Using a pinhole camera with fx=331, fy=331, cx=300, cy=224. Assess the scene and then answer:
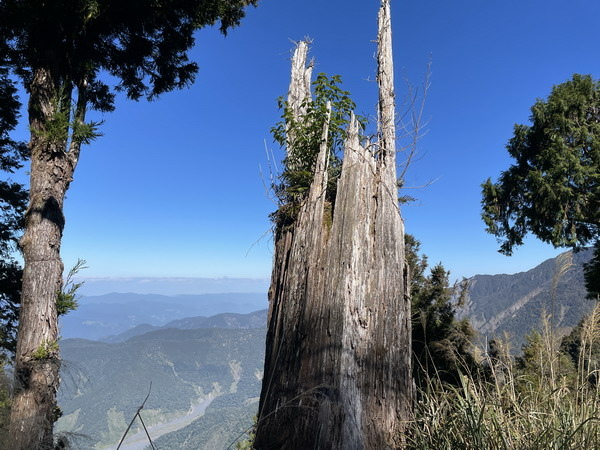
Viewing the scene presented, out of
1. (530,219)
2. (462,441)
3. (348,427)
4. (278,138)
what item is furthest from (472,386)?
(530,219)

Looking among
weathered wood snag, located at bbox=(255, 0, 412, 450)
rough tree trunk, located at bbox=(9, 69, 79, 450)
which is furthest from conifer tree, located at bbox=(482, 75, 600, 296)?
rough tree trunk, located at bbox=(9, 69, 79, 450)

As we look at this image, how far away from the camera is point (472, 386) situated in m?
2.35

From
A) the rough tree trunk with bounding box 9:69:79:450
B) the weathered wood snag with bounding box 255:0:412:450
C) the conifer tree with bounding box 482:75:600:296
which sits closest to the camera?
the weathered wood snag with bounding box 255:0:412:450

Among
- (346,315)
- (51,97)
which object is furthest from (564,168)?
(51,97)

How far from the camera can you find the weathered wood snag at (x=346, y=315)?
2316mm

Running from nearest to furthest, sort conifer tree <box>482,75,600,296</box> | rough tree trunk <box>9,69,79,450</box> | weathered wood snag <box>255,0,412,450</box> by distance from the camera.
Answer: weathered wood snag <box>255,0,412,450</box>, rough tree trunk <box>9,69,79,450</box>, conifer tree <box>482,75,600,296</box>

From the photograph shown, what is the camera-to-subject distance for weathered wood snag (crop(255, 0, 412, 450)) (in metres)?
2.32

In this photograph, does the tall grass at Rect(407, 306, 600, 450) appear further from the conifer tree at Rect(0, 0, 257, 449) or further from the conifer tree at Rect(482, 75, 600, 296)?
the conifer tree at Rect(482, 75, 600, 296)

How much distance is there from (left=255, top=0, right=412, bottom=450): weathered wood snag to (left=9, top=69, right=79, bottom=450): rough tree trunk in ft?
9.66

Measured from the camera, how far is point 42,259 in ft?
14.1

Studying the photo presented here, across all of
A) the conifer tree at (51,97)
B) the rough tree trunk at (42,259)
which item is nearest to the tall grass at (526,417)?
the conifer tree at (51,97)

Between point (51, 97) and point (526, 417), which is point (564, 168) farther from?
point (51, 97)

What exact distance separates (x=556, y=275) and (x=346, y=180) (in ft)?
5.97

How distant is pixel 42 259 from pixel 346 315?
13.4ft
